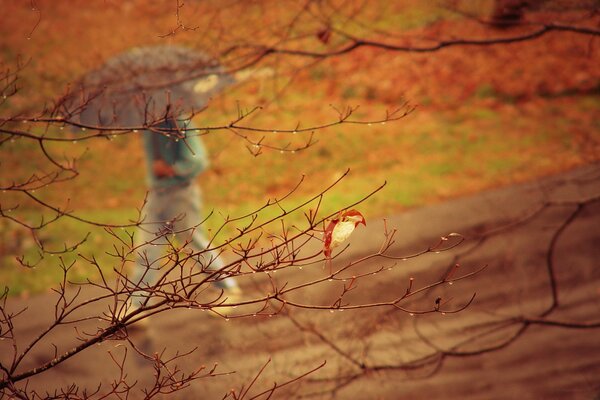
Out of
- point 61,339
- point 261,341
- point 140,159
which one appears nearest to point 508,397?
point 261,341

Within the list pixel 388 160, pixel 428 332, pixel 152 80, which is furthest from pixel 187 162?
pixel 388 160

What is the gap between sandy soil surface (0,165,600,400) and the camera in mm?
4434

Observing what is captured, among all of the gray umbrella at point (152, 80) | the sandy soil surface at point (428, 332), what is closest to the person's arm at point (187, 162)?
the gray umbrella at point (152, 80)

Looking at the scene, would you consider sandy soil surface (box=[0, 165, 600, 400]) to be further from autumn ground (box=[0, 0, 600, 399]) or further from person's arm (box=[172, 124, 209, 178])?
person's arm (box=[172, 124, 209, 178])

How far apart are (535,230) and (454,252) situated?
86 centimetres

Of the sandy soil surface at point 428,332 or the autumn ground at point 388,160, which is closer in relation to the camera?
the sandy soil surface at point 428,332

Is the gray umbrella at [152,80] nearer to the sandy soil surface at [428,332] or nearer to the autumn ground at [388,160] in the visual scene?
the autumn ground at [388,160]

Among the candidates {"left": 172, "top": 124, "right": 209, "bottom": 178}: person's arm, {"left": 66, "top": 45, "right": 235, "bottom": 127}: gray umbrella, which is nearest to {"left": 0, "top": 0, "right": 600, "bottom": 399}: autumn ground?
{"left": 66, "top": 45, "right": 235, "bottom": 127}: gray umbrella

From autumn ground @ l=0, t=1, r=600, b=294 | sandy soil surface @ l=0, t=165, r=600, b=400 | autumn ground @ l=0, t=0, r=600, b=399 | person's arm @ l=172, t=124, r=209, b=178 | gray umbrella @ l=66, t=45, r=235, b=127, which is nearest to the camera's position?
sandy soil surface @ l=0, t=165, r=600, b=400

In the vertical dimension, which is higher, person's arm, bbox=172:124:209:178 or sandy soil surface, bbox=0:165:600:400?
person's arm, bbox=172:124:209:178

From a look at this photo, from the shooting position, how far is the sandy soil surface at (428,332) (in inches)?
175

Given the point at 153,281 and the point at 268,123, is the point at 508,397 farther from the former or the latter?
the point at 268,123

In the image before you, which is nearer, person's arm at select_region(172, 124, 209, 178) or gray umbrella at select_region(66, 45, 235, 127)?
gray umbrella at select_region(66, 45, 235, 127)

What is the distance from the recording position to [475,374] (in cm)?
479
